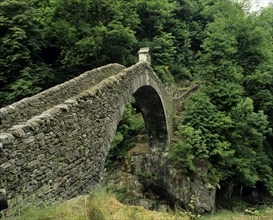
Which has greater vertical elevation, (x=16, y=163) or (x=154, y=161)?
(x=16, y=163)

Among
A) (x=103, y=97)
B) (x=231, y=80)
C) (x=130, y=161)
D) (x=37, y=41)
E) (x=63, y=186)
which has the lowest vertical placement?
(x=130, y=161)

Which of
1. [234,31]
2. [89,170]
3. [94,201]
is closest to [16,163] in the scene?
[94,201]

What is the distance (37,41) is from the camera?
1493cm

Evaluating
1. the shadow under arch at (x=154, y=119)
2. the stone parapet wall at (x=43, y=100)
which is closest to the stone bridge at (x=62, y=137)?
the stone parapet wall at (x=43, y=100)

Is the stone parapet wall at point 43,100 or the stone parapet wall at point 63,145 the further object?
the stone parapet wall at point 43,100

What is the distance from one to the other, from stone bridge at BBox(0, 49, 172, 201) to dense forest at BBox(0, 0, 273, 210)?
495cm

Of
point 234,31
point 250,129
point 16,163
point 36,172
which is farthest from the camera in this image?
point 234,31

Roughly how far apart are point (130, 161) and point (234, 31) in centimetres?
1047

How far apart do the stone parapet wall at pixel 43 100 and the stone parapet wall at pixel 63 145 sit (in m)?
1.49

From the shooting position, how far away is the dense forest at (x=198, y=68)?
1250cm

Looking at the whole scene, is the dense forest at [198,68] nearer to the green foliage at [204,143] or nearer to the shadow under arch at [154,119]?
the green foliage at [204,143]

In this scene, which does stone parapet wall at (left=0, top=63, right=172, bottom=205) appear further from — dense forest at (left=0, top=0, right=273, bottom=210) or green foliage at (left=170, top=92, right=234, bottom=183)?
dense forest at (left=0, top=0, right=273, bottom=210)

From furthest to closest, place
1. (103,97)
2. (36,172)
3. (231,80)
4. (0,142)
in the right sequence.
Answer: (231,80), (103,97), (36,172), (0,142)

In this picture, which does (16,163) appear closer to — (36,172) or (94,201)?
(36,172)
